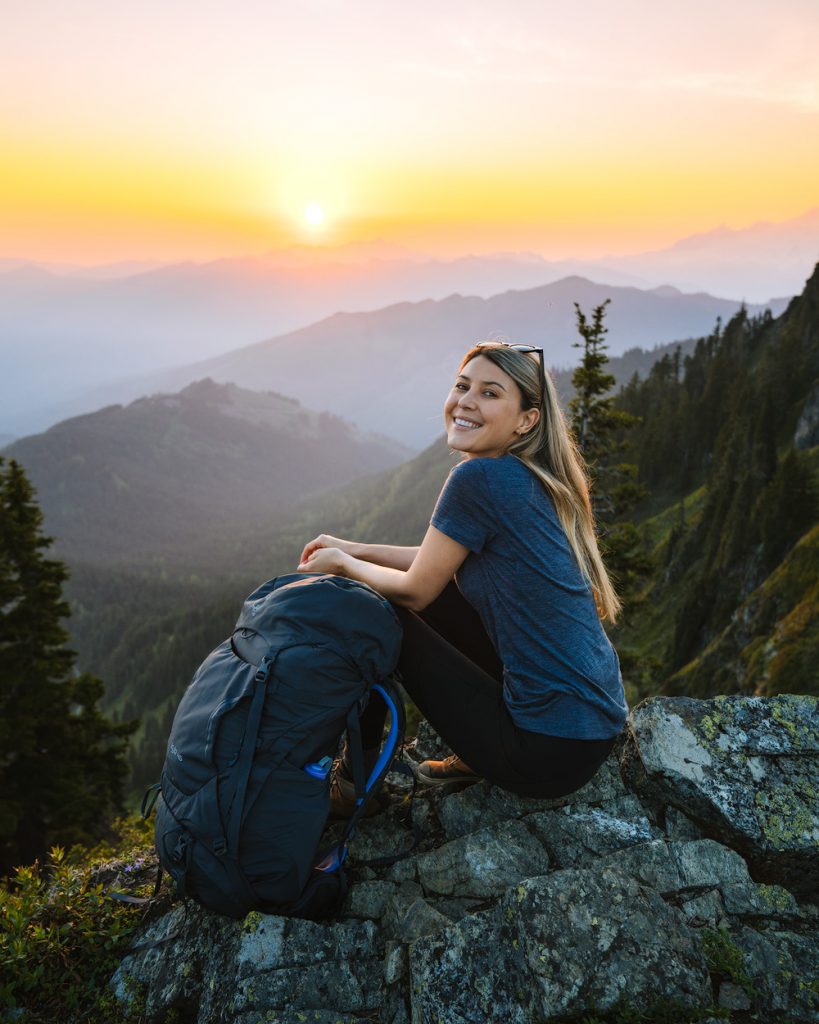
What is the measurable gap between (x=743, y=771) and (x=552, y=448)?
10.1 feet

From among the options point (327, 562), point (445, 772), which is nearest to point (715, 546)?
point (445, 772)

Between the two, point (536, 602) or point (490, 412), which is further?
point (490, 412)

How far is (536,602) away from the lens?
145 inches

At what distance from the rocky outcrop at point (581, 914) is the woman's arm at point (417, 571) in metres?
1.87

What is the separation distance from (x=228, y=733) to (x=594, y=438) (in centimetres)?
1771

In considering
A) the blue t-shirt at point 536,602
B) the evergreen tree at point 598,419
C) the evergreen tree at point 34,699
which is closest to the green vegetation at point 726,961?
the blue t-shirt at point 536,602

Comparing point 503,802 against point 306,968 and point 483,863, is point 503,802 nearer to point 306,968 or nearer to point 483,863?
point 483,863

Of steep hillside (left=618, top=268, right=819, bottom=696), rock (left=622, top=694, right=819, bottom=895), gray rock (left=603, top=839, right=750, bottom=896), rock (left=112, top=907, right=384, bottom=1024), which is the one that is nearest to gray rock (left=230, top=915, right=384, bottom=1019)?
rock (left=112, top=907, right=384, bottom=1024)

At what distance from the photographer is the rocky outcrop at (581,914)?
3.18m

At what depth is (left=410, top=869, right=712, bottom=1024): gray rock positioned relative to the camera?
305 cm

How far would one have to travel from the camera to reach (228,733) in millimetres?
3676

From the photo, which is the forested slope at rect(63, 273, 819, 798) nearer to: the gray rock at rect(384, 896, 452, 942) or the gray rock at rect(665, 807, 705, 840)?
the gray rock at rect(665, 807, 705, 840)

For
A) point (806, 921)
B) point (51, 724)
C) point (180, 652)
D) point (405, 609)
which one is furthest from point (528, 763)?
point (180, 652)

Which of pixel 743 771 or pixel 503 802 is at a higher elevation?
pixel 743 771
